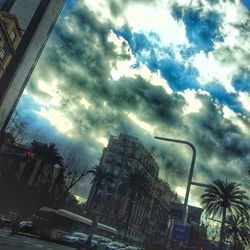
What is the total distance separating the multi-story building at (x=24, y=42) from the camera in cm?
6731

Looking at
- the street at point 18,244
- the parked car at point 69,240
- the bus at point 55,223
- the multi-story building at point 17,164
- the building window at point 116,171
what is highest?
the building window at point 116,171

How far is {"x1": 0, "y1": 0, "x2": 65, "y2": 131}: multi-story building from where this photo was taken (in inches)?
2650

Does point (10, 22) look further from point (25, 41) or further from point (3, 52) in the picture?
point (25, 41)

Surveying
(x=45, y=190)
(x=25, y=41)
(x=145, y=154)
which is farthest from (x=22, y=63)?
(x=145, y=154)

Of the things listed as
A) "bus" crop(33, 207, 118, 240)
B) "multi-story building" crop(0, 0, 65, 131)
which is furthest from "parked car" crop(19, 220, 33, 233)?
"multi-story building" crop(0, 0, 65, 131)

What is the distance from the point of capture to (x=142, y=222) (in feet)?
376

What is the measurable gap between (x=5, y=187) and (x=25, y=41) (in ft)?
102

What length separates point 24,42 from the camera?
233 ft

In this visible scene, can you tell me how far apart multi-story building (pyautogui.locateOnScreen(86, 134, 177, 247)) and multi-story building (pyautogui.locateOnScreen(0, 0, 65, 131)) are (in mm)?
34331

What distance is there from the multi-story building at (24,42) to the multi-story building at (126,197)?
3433 cm

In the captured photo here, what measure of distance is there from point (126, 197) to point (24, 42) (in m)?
54.5

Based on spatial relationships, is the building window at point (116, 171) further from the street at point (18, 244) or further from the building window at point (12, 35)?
the street at point (18, 244)

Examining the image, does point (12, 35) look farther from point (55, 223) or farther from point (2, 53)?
point (55, 223)

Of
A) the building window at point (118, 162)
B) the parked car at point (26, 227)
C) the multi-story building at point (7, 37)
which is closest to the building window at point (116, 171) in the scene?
the building window at point (118, 162)
